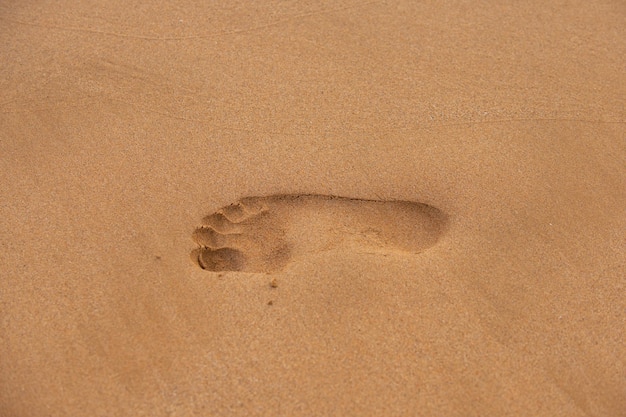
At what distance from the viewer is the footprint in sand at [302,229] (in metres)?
1.99

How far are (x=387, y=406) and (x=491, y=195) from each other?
0.91m

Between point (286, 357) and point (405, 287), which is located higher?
point (405, 287)

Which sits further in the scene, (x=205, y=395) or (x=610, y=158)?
(x=610, y=158)

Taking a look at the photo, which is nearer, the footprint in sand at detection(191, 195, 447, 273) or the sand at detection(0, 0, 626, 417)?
the sand at detection(0, 0, 626, 417)

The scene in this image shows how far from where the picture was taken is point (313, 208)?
2137 millimetres

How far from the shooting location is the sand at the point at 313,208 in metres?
1.75

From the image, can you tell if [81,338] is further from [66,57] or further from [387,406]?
[66,57]

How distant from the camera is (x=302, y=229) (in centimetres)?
207

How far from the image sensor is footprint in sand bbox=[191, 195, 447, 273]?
1990 millimetres

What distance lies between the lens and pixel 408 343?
1803mm

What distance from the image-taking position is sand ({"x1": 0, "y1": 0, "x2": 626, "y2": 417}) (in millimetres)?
1747

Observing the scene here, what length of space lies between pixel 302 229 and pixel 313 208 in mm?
108

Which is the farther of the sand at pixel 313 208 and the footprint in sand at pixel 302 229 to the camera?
the footprint in sand at pixel 302 229

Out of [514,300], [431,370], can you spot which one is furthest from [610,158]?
[431,370]
